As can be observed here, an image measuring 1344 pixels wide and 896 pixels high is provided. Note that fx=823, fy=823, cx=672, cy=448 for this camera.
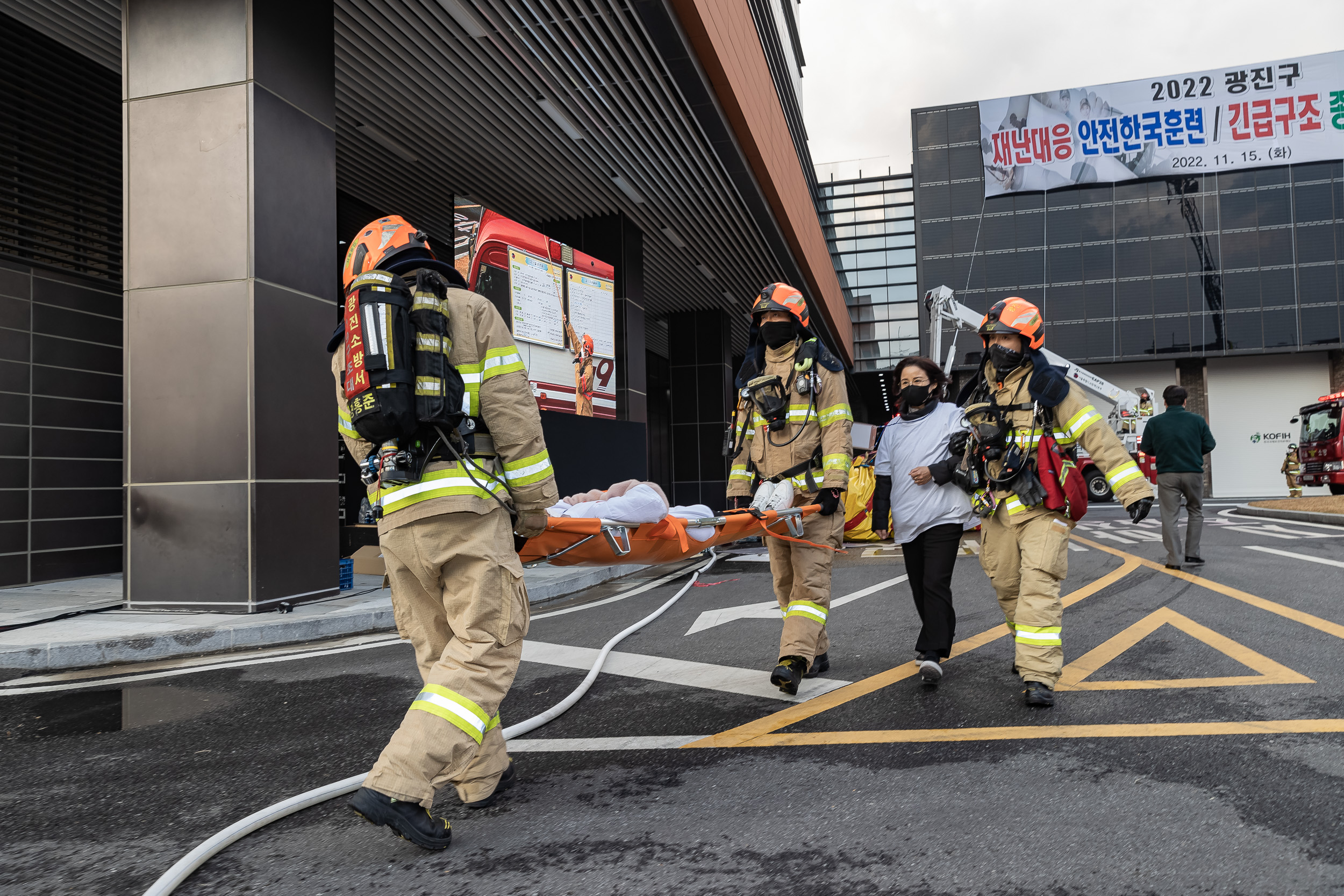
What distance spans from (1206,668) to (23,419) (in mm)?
11219

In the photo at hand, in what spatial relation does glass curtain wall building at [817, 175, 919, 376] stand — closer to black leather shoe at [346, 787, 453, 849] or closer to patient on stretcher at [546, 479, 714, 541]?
patient on stretcher at [546, 479, 714, 541]

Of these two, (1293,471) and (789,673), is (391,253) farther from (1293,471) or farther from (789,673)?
(1293,471)

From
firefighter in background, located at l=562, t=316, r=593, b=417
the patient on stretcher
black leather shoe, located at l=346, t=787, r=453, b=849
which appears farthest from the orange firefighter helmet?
firefighter in background, located at l=562, t=316, r=593, b=417

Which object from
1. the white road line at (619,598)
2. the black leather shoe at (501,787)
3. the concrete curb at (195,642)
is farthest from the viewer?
the white road line at (619,598)

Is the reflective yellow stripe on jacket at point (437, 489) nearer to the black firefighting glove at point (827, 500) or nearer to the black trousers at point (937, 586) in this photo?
the black firefighting glove at point (827, 500)

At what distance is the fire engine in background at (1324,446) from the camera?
1991cm

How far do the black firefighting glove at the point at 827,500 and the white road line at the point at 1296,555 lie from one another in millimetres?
7387

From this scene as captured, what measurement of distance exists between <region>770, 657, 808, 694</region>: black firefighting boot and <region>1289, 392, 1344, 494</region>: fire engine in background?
2179 cm

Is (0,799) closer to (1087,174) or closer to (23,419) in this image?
(23,419)

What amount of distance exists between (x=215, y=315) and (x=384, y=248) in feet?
16.1

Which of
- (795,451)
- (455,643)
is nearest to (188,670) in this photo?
(455,643)

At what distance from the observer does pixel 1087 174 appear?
3281 cm

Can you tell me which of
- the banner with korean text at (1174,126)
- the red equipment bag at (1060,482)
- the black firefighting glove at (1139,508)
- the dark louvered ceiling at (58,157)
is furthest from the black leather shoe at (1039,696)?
the banner with korean text at (1174,126)

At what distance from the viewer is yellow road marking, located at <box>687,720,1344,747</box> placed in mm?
3404
